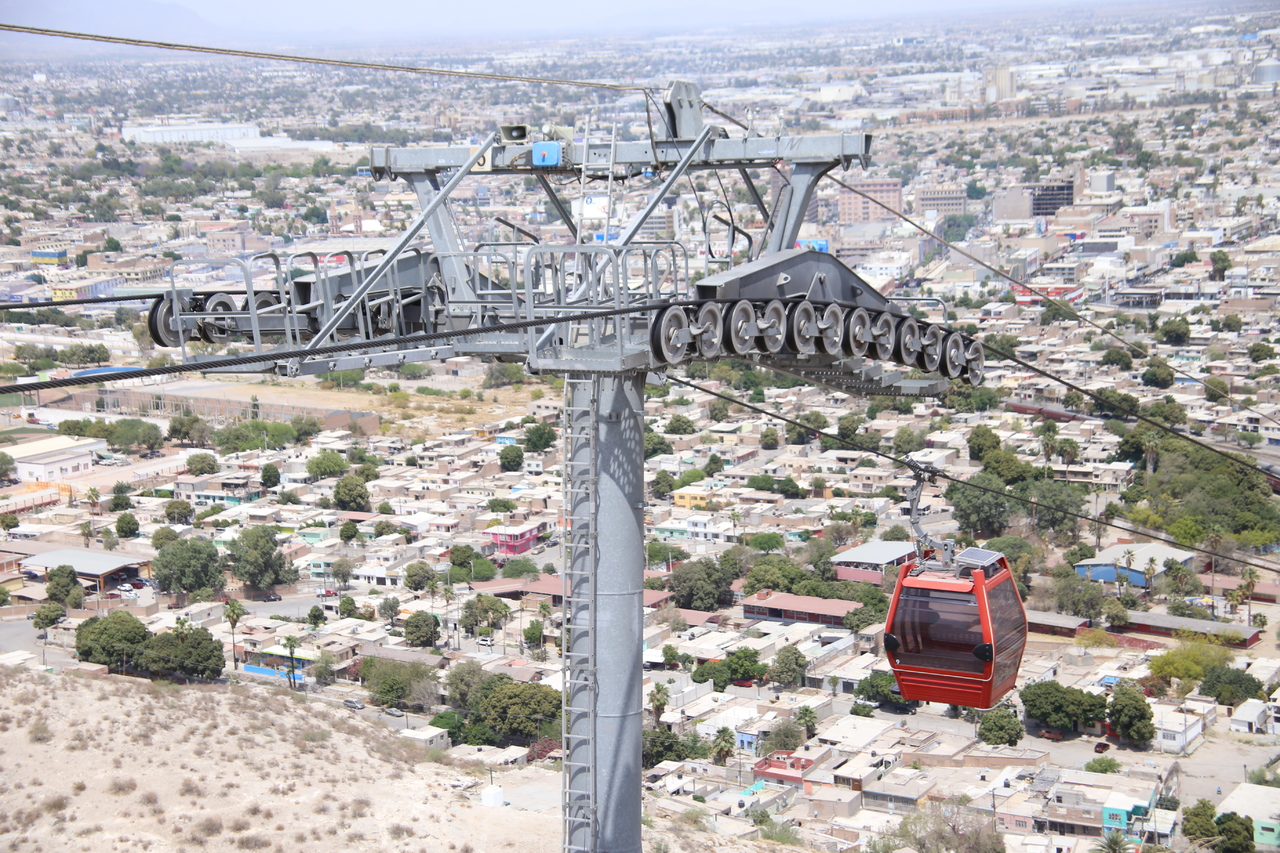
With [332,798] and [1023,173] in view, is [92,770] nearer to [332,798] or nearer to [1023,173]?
[332,798]

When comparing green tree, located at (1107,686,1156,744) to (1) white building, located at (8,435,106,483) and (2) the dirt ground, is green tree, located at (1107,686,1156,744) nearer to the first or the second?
(2) the dirt ground

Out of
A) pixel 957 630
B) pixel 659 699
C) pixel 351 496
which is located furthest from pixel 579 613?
pixel 351 496

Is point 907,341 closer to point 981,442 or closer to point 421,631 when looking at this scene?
point 421,631

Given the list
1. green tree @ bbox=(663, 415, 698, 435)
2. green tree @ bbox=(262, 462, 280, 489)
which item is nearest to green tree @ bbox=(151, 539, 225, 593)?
green tree @ bbox=(262, 462, 280, 489)

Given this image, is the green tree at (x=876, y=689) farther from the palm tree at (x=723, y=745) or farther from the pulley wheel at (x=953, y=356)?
the pulley wheel at (x=953, y=356)

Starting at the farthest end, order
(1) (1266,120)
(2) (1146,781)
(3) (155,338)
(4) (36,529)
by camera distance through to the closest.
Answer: (1) (1266,120)
(4) (36,529)
(2) (1146,781)
(3) (155,338)

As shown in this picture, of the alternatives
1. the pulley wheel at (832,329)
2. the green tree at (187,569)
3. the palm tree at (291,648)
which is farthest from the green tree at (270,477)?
Result: the pulley wheel at (832,329)

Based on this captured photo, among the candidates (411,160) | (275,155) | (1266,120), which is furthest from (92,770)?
(1266,120)
